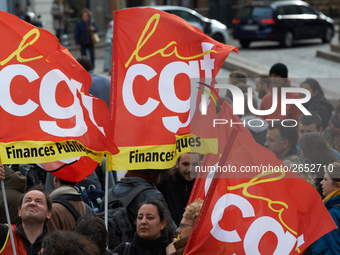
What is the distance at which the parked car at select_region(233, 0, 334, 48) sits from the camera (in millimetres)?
23625

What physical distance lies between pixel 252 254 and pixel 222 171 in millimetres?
609

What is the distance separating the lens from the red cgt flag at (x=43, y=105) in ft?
18.9

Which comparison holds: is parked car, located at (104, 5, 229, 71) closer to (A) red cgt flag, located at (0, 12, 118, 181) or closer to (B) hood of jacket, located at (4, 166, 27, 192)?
(B) hood of jacket, located at (4, 166, 27, 192)

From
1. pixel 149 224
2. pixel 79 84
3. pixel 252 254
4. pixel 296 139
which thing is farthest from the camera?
pixel 296 139

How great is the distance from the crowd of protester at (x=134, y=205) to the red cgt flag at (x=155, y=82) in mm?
440

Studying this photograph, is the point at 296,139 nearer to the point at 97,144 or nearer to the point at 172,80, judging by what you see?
the point at 172,80

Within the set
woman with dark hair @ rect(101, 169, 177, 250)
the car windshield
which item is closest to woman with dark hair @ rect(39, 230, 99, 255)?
woman with dark hair @ rect(101, 169, 177, 250)

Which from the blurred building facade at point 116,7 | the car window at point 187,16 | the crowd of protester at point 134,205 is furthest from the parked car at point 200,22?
the crowd of protester at point 134,205

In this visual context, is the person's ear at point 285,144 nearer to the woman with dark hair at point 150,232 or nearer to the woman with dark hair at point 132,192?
the woman with dark hair at point 132,192

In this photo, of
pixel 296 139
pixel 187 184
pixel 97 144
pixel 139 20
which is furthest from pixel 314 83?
pixel 97 144

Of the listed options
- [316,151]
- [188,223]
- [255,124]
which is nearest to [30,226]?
[188,223]

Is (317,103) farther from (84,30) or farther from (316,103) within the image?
(84,30)

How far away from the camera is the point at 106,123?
6137 mm

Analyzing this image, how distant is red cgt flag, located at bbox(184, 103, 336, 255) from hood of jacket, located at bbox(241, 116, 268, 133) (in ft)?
10.4
